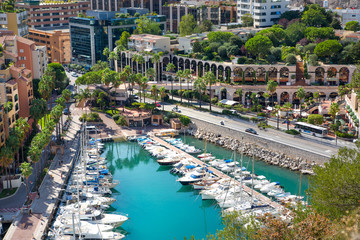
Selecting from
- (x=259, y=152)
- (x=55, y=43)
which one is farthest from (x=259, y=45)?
(x=55, y=43)

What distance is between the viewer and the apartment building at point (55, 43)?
172 metres

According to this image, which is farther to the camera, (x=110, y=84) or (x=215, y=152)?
(x=110, y=84)

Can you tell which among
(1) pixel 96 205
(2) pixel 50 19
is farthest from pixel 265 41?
(2) pixel 50 19

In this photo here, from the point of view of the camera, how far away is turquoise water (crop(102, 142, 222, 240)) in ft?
240

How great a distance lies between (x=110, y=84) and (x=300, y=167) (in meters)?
58.2

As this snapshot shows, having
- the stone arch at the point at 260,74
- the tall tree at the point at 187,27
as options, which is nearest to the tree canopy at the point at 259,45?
the stone arch at the point at 260,74

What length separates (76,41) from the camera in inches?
6693

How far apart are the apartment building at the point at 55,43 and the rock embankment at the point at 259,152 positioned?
3144 inches

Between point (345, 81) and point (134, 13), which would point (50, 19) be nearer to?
point (134, 13)

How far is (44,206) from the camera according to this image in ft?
246

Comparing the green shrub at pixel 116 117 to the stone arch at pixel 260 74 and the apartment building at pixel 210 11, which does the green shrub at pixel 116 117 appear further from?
the apartment building at pixel 210 11

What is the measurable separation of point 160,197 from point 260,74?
193 ft

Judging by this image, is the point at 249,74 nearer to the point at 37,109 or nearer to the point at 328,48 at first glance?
the point at 328,48

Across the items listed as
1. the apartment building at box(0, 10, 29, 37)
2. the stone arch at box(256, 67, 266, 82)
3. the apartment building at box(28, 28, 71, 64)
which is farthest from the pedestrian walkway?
the apartment building at box(28, 28, 71, 64)
